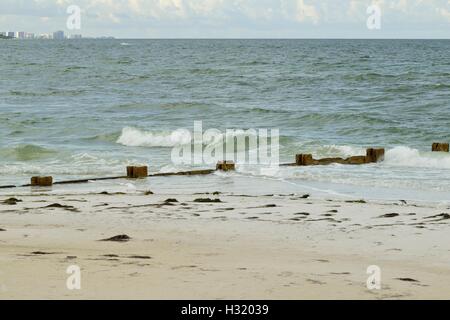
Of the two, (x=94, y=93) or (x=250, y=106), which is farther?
(x=94, y=93)

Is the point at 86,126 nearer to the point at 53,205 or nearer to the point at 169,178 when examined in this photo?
the point at 169,178

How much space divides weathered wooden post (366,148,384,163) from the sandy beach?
17.6ft

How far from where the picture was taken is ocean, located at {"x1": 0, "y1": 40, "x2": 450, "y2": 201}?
1529 centimetres

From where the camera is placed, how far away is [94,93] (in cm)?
4266

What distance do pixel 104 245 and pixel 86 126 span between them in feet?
63.2

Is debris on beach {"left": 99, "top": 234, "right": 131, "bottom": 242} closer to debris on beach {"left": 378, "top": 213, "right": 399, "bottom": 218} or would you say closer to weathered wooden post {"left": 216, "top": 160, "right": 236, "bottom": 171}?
debris on beach {"left": 378, "top": 213, "right": 399, "bottom": 218}

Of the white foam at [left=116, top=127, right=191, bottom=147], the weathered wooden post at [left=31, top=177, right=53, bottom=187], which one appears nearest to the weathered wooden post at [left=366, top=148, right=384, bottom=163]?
the white foam at [left=116, top=127, right=191, bottom=147]

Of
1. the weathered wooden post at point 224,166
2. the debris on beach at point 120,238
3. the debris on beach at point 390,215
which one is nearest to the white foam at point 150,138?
the weathered wooden post at point 224,166

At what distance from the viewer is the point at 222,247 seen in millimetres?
8031

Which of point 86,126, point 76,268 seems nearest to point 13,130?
point 86,126

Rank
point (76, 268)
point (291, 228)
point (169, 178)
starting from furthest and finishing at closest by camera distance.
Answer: point (169, 178)
point (291, 228)
point (76, 268)

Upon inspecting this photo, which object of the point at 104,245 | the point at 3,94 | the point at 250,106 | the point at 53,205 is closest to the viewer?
the point at 104,245

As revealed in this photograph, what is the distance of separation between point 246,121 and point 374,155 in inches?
452

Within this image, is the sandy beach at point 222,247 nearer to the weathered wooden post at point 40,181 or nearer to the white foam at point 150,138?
the weathered wooden post at point 40,181
